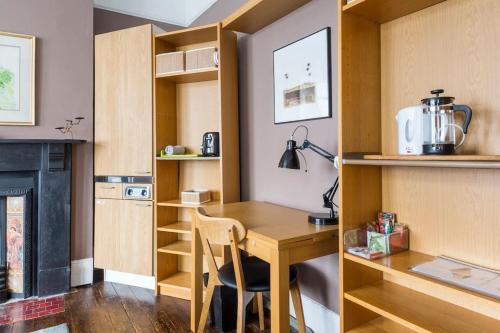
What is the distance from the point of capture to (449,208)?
4.25 feet

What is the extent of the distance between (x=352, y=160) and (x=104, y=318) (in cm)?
211

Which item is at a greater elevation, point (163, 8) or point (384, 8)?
point (163, 8)

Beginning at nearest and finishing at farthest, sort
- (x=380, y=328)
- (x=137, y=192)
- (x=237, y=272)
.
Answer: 1. (x=380, y=328)
2. (x=237, y=272)
3. (x=137, y=192)

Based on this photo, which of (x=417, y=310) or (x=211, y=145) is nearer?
(x=417, y=310)

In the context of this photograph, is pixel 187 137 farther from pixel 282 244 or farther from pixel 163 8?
pixel 282 244

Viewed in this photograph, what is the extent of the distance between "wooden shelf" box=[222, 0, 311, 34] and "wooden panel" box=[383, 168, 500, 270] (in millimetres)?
1278

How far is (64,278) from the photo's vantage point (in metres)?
2.73

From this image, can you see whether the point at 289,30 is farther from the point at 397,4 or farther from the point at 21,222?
the point at 21,222

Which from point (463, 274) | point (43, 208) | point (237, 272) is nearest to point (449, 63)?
point (463, 274)

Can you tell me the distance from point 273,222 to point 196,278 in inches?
29.1

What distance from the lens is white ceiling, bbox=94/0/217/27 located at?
3.23 meters

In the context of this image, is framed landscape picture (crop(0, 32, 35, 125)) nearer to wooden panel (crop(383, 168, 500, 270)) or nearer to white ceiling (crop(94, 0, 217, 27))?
white ceiling (crop(94, 0, 217, 27))

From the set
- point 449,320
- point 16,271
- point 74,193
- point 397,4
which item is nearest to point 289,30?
point 397,4

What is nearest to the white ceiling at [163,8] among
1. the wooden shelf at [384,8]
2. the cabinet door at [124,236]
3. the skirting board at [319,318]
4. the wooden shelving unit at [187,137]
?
the wooden shelving unit at [187,137]
